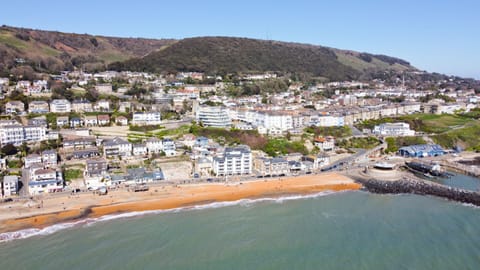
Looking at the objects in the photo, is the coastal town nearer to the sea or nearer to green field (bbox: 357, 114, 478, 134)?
green field (bbox: 357, 114, 478, 134)

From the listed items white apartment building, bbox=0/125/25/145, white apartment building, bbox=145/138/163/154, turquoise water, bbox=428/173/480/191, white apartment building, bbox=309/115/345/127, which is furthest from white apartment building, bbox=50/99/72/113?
turquoise water, bbox=428/173/480/191

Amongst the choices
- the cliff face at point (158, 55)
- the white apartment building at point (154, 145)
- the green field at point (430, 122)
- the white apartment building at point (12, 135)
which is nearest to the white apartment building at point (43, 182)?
the white apartment building at point (12, 135)

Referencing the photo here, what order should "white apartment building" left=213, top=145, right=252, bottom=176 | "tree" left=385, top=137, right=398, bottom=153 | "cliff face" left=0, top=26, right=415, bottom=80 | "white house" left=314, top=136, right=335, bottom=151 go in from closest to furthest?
1. "white apartment building" left=213, top=145, right=252, bottom=176
2. "white house" left=314, top=136, right=335, bottom=151
3. "tree" left=385, top=137, right=398, bottom=153
4. "cliff face" left=0, top=26, right=415, bottom=80

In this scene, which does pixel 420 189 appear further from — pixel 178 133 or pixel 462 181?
pixel 178 133

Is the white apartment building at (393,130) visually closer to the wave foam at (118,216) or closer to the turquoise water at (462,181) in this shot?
the turquoise water at (462,181)

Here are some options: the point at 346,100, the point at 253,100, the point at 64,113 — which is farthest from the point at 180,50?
the point at 64,113

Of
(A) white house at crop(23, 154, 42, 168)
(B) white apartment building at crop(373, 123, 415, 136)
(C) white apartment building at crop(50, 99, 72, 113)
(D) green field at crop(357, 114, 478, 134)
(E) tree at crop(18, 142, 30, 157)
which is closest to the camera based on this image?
(A) white house at crop(23, 154, 42, 168)

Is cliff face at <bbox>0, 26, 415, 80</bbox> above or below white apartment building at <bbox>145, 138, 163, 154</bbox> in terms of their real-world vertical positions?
above

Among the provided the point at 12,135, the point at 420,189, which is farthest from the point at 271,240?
the point at 12,135
